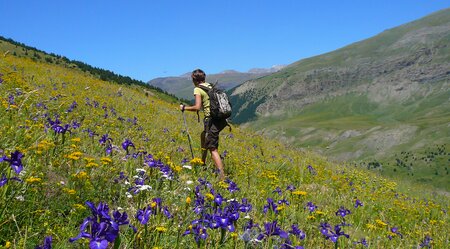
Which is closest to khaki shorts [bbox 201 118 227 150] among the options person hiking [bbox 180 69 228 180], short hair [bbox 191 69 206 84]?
person hiking [bbox 180 69 228 180]

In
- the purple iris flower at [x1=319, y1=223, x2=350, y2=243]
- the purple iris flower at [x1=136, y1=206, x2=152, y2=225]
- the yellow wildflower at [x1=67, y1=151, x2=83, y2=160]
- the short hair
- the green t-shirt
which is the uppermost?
the short hair

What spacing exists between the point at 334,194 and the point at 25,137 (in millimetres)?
6903

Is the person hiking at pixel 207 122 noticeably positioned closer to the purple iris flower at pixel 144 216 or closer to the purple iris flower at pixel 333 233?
the purple iris flower at pixel 333 233

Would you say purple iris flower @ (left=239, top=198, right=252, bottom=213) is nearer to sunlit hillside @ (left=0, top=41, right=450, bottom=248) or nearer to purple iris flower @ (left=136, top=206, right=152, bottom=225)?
sunlit hillside @ (left=0, top=41, right=450, bottom=248)

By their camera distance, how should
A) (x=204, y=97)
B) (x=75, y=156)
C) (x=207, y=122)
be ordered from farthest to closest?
(x=204, y=97)
(x=207, y=122)
(x=75, y=156)

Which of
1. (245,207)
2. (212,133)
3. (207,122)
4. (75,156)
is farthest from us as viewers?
(207,122)

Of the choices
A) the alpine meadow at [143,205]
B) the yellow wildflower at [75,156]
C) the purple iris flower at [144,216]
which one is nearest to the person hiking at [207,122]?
the alpine meadow at [143,205]

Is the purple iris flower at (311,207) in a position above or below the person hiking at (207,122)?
below

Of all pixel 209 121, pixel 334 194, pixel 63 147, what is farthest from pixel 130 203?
pixel 334 194

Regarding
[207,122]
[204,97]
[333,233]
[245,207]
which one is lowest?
[333,233]

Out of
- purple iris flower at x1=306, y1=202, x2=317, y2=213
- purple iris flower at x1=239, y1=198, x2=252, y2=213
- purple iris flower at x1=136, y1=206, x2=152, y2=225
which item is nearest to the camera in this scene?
purple iris flower at x1=136, y1=206, x2=152, y2=225

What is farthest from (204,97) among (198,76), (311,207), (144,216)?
(144,216)

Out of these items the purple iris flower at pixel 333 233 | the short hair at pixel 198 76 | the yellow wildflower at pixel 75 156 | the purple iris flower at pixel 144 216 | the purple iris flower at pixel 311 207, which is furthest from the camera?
the short hair at pixel 198 76

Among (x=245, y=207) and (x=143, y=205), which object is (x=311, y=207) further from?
(x=143, y=205)
